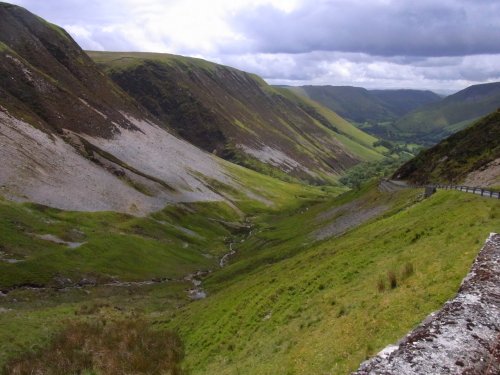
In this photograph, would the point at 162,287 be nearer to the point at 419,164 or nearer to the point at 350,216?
the point at 350,216

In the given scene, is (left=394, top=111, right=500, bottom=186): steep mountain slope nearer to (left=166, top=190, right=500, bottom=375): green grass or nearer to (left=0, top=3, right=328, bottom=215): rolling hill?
(left=166, top=190, right=500, bottom=375): green grass

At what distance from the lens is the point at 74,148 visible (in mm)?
139125

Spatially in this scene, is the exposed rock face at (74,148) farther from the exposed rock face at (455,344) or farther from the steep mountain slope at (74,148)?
the exposed rock face at (455,344)

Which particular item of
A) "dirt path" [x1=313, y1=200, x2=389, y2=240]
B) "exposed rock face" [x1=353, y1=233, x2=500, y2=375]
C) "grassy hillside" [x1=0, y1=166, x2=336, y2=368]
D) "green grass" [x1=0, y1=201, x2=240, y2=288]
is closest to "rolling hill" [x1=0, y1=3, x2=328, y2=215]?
"green grass" [x1=0, y1=201, x2=240, y2=288]

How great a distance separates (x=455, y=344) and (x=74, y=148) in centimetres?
13648

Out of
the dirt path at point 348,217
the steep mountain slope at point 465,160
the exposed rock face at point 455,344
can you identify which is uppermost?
the steep mountain slope at point 465,160

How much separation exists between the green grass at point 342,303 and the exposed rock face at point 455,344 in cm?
282

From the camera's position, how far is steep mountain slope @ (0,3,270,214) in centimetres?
11281

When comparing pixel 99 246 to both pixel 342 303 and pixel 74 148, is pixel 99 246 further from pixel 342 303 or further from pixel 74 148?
pixel 342 303

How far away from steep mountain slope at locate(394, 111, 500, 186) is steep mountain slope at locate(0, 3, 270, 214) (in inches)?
2682

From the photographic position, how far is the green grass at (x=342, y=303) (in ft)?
77.0

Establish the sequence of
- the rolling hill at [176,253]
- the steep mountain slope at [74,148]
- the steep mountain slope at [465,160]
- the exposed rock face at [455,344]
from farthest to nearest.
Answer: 1. the steep mountain slope at [74,148]
2. the steep mountain slope at [465,160]
3. the rolling hill at [176,253]
4. the exposed rock face at [455,344]

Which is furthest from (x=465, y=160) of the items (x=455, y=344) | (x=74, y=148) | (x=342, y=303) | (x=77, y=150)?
(x=74, y=148)

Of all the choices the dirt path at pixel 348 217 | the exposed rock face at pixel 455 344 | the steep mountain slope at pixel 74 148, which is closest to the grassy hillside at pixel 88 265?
the steep mountain slope at pixel 74 148
